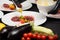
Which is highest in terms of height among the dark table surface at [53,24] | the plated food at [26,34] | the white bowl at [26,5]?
the plated food at [26,34]

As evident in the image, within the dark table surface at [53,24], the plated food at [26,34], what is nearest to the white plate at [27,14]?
the dark table surface at [53,24]

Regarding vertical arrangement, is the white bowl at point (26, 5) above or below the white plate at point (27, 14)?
A: above

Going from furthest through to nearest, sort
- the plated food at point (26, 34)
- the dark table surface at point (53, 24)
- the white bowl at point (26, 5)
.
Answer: the white bowl at point (26, 5) < the dark table surface at point (53, 24) < the plated food at point (26, 34)

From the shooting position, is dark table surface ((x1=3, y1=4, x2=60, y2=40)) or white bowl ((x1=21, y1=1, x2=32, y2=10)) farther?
white bowl ((x1=21, y1=1, x2=32, y2=10))

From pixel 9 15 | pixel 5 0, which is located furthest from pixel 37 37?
pixel 5 0

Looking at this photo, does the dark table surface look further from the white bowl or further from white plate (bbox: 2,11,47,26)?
the white bowl

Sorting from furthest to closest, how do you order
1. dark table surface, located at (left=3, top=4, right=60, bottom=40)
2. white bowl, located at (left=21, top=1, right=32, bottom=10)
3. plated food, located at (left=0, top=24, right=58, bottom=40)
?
1. white bowl, located at (left=21, top=1, right=32, bottom=10)
2. dark table surface, located at (left=3, top=4, right=60, bottom=40)
3. plated food, located at (left=0, top=24, right=58, bottom=40)

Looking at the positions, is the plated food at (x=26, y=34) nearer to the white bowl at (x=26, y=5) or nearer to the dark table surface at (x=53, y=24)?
the dark table surface at (x=53, y=24)

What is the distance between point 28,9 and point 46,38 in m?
0.52

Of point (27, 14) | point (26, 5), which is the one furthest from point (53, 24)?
point (26, 5)

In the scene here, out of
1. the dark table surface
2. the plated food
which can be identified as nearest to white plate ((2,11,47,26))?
the dark table surface

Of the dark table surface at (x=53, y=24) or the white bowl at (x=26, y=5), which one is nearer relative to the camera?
the dark table surface at (x=53, y=24)

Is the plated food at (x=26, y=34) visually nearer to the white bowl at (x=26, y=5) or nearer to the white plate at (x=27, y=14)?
the white plate at (x=27, y=14)

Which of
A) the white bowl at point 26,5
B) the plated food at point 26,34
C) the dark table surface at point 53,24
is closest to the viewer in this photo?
the plated food at point 26,34
